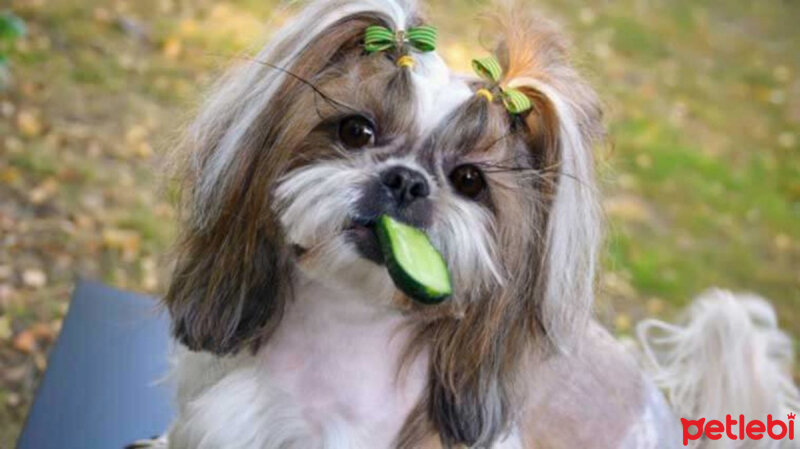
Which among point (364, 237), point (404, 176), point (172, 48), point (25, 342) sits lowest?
point (25, 342)

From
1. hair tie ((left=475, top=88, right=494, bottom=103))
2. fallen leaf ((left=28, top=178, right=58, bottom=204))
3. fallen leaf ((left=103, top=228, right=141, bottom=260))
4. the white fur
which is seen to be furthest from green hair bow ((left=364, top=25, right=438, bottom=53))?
fallen leaf ((left=28, top=178, right=58, bottom=204))

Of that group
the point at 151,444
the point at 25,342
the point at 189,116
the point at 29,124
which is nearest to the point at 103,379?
the point at 151,444

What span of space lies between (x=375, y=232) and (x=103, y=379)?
1259 millimetres

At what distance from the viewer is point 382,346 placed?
1708mm

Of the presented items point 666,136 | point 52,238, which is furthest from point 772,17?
point 52,238

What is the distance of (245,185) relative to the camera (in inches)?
63.7

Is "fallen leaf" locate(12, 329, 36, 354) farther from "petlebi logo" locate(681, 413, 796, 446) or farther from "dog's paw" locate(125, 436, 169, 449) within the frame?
"petlebi logo" locate(681, 413, 796, 446)

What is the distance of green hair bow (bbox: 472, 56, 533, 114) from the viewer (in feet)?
5.21

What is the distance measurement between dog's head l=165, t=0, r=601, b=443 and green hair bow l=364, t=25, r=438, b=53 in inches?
0.6

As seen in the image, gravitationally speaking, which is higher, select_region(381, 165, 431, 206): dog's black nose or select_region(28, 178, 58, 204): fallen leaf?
select_region(381, 165, 431, 206): dog's black nose

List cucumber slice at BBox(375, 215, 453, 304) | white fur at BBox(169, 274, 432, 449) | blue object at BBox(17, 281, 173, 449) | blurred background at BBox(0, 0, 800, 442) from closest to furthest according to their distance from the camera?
cucumber slice at BBox(375, 215, 453, 304), white fur at BBox(169, 274, 432, 449), blue object at BBox(17, 281, 173, 449), blurred background at BBox(0, 0, 800, 442)

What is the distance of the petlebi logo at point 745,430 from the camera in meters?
2.23

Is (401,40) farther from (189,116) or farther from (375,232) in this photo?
(189,116)

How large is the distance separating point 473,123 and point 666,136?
4307 mm
